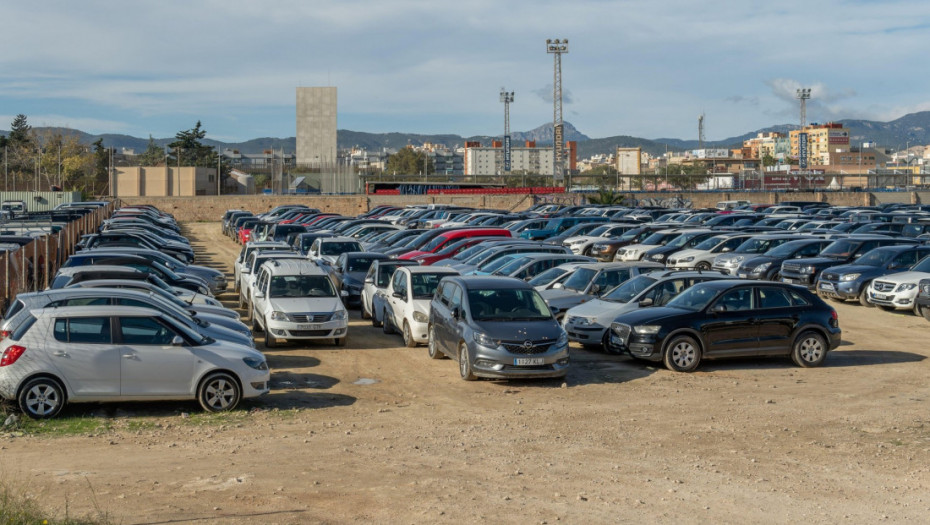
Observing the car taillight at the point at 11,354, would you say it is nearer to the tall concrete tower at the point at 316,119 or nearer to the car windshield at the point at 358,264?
the car windshield at the point at 358,264

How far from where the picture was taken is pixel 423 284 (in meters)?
18.9

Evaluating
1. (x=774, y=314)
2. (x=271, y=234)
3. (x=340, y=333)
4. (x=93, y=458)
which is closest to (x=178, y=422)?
(x=93, y=458)

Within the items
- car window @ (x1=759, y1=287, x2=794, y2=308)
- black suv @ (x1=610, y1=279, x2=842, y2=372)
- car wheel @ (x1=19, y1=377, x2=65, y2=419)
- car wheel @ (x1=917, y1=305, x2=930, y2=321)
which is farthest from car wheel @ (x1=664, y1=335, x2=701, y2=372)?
car wheel @ (x1=19, y1=377, x2=65, y2=419)

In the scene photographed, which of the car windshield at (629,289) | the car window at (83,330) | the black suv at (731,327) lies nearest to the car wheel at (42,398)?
the car window at (83,330)

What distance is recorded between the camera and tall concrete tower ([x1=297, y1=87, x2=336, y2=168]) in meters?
118

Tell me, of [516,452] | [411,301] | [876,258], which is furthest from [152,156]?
[516,452]

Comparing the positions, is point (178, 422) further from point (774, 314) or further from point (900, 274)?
point (900, 274)

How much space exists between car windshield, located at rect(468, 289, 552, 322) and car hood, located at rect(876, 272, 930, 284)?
455 inches

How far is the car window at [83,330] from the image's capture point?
40.7 feet

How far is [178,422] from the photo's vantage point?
40.4 feet

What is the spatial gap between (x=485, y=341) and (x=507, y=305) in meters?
1.03

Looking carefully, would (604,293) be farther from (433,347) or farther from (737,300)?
(433,347)

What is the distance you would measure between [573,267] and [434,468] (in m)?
11.4

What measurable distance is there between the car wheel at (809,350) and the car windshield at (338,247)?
14.2 m
